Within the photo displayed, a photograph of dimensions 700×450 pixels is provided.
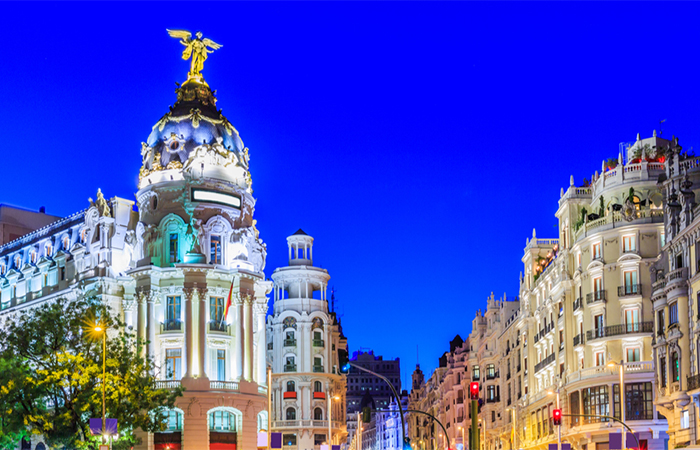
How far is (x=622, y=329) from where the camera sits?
240ft

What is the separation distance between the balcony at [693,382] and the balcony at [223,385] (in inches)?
1692

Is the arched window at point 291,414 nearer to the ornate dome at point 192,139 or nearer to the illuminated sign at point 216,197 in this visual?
the illuminated sign at point 216,197

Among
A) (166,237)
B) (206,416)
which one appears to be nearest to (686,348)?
(206,416)

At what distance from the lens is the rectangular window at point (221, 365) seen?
8700 cm

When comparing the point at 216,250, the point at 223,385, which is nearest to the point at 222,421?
the point at 223,385

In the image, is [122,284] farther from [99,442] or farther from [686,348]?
[686,348]

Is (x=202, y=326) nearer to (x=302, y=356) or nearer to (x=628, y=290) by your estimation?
(x=302, y=356)

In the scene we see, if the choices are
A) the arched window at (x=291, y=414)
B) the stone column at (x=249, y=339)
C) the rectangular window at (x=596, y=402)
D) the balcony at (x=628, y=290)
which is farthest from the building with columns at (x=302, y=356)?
the balcony at (x=628, y=290)

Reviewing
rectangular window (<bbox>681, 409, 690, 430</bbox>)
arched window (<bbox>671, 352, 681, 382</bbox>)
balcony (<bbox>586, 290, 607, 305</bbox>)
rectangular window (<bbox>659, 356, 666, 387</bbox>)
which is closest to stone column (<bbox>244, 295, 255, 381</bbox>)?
balcony (<bbox>586, 290, 607, 305</bbox>)

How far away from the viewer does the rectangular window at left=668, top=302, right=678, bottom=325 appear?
57.4 m

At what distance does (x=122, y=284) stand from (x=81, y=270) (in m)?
6.96

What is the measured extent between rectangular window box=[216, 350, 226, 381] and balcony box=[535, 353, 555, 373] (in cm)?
2925

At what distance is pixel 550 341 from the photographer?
87.4 meters

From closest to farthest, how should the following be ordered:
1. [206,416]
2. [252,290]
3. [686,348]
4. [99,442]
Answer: [686,348]
[99,442]
[206,416]
[252,290]
